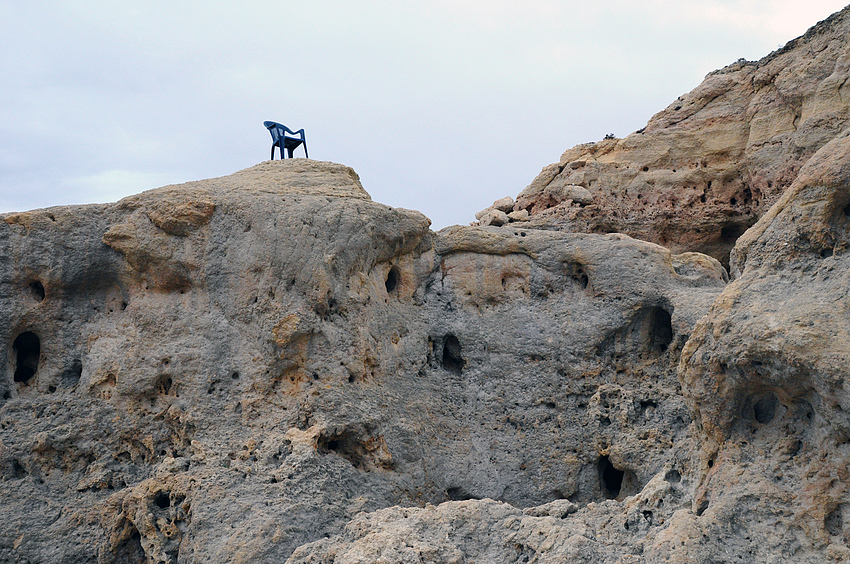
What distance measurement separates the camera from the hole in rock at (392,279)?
401 inches

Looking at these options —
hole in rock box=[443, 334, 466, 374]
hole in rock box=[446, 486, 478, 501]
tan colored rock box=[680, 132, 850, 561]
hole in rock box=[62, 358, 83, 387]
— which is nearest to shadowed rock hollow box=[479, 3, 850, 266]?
hole in rock box=[443, 334, 466, 374]

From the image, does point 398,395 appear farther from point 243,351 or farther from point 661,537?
point 661,537

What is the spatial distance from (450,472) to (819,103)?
28.5 feet

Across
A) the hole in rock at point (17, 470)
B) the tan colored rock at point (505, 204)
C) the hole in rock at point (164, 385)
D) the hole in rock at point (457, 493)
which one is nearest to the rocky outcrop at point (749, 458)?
the hole in rock at point (457, 493)

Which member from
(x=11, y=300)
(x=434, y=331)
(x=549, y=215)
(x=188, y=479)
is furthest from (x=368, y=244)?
(x=549, y=215)

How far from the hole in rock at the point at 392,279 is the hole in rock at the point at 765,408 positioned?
5134mm

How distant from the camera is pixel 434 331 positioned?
10.0m

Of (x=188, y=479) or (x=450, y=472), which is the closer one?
(x=188, y=479)

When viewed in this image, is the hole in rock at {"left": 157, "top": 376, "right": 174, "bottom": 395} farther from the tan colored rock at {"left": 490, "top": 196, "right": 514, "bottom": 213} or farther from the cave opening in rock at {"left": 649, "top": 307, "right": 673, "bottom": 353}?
the tan colored rock at {"left": 490, "top": 196, "right": 514, "bottom": 213}

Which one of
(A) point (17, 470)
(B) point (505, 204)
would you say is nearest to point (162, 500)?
(A) point (17, 470)

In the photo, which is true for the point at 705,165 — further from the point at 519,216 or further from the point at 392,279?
the point at 392,279

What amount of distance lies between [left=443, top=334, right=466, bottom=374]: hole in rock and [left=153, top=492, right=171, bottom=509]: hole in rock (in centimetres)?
378

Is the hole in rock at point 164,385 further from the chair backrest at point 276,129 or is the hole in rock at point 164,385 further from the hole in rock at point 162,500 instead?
the chair backrest at point 276,129

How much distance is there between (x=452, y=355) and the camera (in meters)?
10.1
